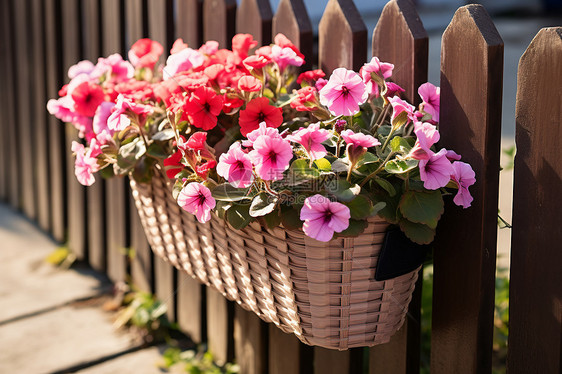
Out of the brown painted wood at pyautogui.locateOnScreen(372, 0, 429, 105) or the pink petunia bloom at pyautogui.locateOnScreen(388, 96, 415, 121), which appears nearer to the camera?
the pink petunia bloom at pyautogui.locateOnScreen(388, 96, 415, 121)

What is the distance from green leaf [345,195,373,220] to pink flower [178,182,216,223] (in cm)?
28

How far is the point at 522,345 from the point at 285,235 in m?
0.55

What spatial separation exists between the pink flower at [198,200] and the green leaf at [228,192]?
0.6 inches

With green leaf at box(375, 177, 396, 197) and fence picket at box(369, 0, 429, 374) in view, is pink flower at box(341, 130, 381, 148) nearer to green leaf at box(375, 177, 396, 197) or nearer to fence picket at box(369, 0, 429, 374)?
green leaf at box(375, 177, 396, 197)

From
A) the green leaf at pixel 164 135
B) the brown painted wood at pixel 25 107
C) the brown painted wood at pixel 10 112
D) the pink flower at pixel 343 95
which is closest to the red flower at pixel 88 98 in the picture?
the green leaf at pixel 164 135

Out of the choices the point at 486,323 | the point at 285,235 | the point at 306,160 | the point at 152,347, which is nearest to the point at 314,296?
the point at 285,235

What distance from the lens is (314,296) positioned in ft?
4.59

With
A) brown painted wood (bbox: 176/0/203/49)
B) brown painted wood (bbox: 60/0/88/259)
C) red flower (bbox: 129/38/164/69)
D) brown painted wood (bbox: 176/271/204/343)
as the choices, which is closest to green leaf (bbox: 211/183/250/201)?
red flower (bbox: 129/38/164/69)

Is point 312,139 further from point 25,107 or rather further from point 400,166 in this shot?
point 25,107

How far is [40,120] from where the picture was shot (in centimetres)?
338

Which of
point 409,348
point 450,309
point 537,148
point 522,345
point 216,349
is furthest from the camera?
point 216,349

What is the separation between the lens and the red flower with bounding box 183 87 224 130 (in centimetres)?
146

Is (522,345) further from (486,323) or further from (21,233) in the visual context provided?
(21,233)

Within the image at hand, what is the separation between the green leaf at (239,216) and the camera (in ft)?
4.45
